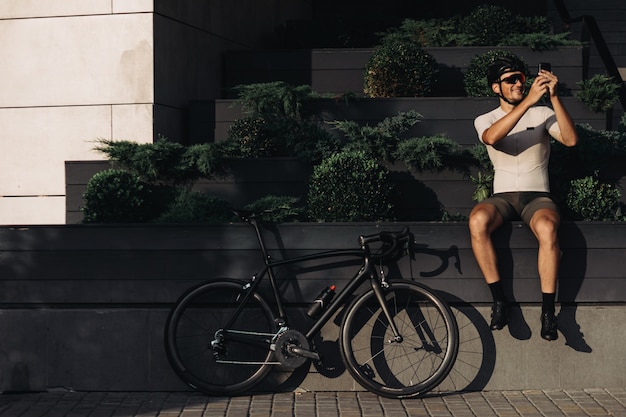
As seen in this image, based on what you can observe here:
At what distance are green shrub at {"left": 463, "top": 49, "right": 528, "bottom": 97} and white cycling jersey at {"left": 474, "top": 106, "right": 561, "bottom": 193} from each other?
303cm

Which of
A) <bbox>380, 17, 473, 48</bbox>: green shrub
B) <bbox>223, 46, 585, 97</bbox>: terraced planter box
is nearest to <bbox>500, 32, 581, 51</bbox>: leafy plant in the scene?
<bbox>223, 46, 585, 97</bbox>: terraced planter box

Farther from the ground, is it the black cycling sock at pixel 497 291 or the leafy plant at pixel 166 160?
the leafy plant at pixel 166 160

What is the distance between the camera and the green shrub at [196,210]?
878cm

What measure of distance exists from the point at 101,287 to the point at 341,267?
1.78 m

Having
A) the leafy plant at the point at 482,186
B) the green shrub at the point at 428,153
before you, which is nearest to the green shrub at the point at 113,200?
the green shrub at the point at 428,153

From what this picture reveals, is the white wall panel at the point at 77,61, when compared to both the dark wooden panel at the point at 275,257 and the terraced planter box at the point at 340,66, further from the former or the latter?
the dark wooden panel at the point at 275,257

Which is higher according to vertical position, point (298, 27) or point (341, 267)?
point (298, 27)

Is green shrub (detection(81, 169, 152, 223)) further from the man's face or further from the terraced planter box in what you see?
the man's face

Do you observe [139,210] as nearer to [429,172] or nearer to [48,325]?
[48,325]

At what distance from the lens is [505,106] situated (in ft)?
26.6

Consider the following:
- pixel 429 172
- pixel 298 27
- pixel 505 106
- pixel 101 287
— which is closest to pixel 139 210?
pixel 101 287

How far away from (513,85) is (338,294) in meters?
2.06

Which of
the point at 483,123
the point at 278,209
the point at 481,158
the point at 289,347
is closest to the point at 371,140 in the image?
the point at 481,158

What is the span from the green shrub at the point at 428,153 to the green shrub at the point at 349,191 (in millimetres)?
684
